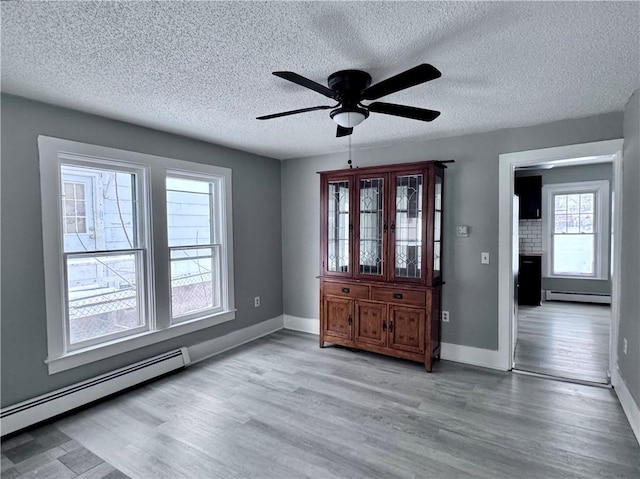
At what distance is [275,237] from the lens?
16.2 ft

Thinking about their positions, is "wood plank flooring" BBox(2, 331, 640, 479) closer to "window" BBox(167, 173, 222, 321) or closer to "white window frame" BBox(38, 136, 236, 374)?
"white window frame" BBox(38, 136, 236, 374)

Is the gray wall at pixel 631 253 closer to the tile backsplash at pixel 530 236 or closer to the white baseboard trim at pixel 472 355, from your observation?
the white baseboard trim at pixel 472 355

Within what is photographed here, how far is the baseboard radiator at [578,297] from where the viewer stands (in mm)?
6168

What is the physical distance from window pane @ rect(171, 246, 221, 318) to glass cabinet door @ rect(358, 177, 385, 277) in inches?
70.3

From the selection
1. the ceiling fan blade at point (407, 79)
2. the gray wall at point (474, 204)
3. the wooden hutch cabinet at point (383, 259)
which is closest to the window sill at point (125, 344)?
the wooden hutch cabinet at point (383, 259)

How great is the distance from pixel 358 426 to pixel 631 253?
252 centimetres

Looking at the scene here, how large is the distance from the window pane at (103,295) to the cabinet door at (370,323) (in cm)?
232

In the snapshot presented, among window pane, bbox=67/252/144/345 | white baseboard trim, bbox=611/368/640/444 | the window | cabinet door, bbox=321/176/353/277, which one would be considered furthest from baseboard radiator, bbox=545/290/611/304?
window pane, bbox=67/252/144/345

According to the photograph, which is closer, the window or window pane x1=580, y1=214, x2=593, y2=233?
the window

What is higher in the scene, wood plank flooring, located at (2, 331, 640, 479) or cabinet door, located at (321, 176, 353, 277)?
cabinet door, located at (321, 176, 353, 277)

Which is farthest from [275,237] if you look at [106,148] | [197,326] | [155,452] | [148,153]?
[155,452]

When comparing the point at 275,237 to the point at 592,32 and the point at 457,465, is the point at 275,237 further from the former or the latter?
the point at 592,32

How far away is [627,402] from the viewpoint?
8.50 ft

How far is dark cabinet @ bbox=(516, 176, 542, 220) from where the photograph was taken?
6426mm
